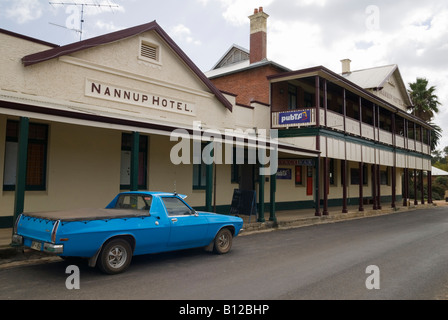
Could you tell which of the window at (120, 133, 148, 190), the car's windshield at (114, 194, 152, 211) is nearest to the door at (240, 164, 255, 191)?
the window at (120, 133, 148, 190)

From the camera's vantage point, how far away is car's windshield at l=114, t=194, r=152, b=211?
7348mm

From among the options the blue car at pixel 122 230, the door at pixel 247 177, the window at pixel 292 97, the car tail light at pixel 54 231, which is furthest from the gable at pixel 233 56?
the car tail light at pixel 54 231

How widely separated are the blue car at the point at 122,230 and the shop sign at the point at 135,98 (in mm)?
5029

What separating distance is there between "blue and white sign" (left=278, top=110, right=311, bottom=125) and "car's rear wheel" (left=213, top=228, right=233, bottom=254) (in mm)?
10131

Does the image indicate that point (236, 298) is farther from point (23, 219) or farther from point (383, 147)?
point (383, 147)

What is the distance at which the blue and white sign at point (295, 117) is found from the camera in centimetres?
1728

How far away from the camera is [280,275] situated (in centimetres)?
642

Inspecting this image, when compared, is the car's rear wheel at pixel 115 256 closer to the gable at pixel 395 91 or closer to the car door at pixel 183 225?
the car door at pixel 183 225

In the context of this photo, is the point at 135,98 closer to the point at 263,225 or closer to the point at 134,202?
the point at 134,202

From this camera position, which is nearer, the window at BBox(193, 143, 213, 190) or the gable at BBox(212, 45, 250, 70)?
the window at BBox(193, 143, 213, 190)

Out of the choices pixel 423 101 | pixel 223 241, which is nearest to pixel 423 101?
pixel 423 101

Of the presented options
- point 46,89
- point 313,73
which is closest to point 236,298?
point 46,89

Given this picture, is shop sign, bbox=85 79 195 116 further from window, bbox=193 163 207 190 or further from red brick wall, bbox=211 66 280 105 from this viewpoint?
red brick wall, bbox=211 66 280 105

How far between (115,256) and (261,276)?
2541 millimetres
